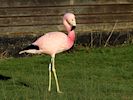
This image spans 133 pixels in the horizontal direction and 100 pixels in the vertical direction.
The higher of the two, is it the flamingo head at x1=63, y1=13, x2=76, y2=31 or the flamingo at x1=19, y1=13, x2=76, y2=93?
the flamingo head at x1=63, y1=13, x2=76, y2=31

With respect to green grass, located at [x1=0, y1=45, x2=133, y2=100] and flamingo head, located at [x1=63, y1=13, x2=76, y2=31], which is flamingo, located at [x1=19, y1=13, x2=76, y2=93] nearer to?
flamingo head, located at [x1=63, y1=13, x2=76, y2=31]

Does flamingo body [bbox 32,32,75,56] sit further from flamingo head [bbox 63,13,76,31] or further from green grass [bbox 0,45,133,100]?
green grass [bbox 0,45,133,100]

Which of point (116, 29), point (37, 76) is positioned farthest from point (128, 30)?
point (37, 76)

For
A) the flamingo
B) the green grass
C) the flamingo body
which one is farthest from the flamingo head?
the green grass

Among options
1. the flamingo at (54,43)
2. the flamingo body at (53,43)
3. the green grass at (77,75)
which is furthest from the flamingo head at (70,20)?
the green grass at (77,75)

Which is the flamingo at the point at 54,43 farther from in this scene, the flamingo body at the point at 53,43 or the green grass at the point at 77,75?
the green grass at the point at 77,75

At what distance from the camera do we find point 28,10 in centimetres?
1560

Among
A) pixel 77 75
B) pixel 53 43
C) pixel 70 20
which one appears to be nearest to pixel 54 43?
pixel 53 43

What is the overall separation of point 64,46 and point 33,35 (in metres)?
5.89

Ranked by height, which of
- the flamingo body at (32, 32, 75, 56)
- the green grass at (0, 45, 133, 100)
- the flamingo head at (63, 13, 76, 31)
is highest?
the flamingo head at (63, 13, 76, 31)

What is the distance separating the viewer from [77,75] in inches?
461

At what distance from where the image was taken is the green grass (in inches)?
365

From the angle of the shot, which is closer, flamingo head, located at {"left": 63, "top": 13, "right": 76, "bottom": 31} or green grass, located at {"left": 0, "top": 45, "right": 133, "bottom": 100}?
green grass, located at {"left": 0, "top": 45, "right": 133, "bottom": 100}

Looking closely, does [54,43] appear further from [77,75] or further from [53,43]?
[77,75]
